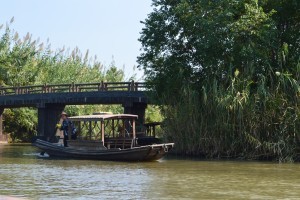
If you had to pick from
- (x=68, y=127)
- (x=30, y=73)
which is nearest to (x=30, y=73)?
(x=30, y=73)

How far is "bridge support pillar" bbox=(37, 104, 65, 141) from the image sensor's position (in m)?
42.6

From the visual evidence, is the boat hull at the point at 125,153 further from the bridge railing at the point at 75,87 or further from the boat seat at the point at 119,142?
the bridge railing at the point at 75,87

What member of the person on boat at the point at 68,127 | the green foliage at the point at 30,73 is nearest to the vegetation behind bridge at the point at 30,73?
the green foliage at the point at 30,73

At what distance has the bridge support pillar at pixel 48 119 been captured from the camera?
42625 millimetres

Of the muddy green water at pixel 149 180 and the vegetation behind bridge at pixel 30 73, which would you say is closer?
the muddy green water at pixel 149 180

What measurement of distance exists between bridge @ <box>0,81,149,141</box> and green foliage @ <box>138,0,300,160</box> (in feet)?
22.7

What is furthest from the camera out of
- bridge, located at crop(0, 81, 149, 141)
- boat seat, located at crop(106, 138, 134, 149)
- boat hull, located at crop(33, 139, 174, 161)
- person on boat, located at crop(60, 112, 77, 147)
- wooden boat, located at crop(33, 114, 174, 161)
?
bridge, located at crop(0, 81, 149, 141)

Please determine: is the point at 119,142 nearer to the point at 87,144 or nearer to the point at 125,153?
the point at 87,144

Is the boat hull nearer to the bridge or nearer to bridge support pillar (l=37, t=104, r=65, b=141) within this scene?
the bridge

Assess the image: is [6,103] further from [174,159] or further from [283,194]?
[283,194]

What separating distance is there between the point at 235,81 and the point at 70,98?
52.1ft

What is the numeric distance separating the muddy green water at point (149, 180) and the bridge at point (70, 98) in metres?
12.7

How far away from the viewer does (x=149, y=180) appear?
19344mm

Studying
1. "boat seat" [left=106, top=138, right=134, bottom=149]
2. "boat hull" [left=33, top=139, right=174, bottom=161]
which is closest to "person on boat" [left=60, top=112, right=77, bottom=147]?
"boat hull" [left=33, top=139, right=174, bottom=161]
